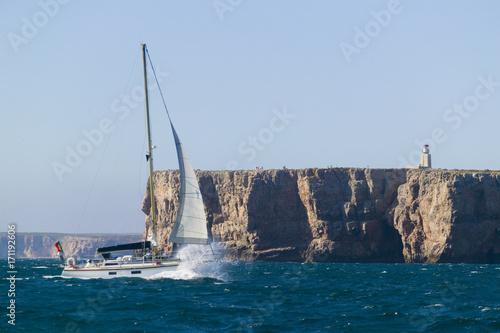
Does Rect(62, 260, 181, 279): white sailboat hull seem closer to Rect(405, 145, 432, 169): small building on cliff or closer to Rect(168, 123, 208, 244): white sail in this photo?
Rect(168, 123, 208, 244): white sail

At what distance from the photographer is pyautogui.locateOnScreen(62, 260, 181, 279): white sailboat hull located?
43406 mm

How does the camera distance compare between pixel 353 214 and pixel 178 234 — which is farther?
pixel 353 214

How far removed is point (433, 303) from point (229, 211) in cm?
6471

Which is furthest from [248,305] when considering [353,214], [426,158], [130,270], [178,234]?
[426,158]

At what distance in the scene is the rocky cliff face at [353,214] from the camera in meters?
77.1

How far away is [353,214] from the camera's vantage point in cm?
8644

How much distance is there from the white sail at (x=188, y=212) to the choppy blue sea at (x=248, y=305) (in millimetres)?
2810

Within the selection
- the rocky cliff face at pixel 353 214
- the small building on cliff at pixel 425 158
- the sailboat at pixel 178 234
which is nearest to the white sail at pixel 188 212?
the sailboat at pixel 178 234

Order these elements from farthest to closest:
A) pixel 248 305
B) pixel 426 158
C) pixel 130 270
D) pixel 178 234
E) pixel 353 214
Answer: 1. pixel 426 158
2. pixel 353 214
3. pixel 130 270
4. pixel 178 234
5. pixel 248 305

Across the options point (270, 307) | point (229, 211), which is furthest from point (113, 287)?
point (229, 211)

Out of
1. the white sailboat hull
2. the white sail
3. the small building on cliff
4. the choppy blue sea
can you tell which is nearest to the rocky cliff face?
the small building on cliff

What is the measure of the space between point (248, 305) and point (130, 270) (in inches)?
560

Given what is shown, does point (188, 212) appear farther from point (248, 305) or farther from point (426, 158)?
point (426, 158)

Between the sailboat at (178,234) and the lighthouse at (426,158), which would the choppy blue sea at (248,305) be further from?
the lighthouse at (426,158)
